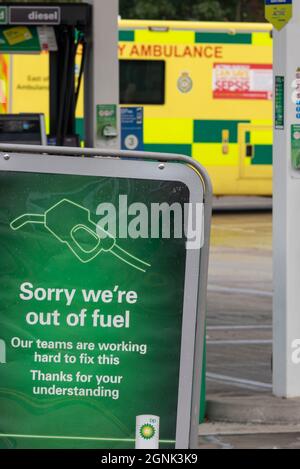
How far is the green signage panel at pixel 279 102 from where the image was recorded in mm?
8227

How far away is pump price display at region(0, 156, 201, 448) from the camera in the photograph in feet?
15.8

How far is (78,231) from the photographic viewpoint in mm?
4859

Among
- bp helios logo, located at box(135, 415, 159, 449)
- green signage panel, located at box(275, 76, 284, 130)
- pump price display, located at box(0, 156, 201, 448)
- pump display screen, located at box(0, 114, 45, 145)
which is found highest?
green signage panel, located at box(275, 76, 284, 130)

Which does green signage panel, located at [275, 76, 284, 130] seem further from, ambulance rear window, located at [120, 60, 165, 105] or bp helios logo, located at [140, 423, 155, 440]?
ambulance rear window, located at [120, 60, 165, 105]

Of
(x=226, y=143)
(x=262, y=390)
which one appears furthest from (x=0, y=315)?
(x=226, y=143)

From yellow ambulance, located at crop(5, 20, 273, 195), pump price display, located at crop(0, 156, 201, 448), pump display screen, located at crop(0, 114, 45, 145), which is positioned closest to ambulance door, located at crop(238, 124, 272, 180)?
yellow ambulance, located at crop(5, 20, 273, 195)

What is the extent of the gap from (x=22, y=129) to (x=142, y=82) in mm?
12990

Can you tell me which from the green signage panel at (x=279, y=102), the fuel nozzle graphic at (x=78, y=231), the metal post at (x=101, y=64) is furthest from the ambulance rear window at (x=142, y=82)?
the fuel nozzle graphic at (x=78, y=231)

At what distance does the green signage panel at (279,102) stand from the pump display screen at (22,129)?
2683 mm

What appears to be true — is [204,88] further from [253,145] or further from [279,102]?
[279,102]

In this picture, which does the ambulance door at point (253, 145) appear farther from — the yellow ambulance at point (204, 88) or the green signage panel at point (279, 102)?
the green signage panel at point (279, 102)

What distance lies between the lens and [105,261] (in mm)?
4859

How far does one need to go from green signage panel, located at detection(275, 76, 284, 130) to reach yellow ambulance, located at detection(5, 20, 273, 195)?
584 inches
